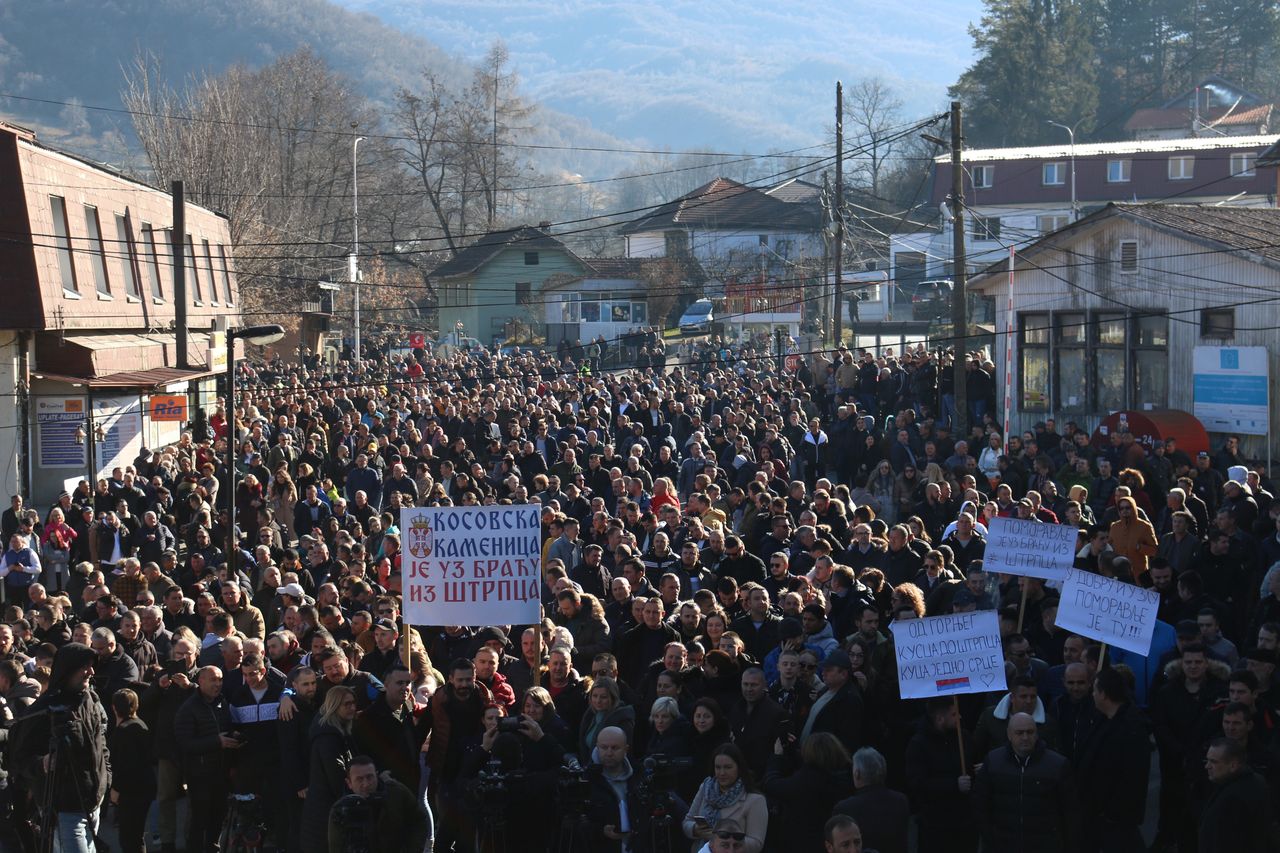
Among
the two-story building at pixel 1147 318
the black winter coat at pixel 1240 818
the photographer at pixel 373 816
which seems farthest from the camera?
the two-story building at pixel 1147 318

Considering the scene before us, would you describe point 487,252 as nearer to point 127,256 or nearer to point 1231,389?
point 127,256

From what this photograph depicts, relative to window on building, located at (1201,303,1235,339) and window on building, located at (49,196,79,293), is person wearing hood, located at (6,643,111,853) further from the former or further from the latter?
window on building, located at (1201,303,1235,339)

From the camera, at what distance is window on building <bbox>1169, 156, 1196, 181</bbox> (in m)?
63.6

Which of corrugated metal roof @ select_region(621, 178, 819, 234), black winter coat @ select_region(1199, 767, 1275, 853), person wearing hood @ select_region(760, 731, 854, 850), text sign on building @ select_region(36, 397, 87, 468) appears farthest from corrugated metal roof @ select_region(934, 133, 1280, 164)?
black winter coat @ select_region(1199, 767, 1275, 853)

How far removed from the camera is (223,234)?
39.8m

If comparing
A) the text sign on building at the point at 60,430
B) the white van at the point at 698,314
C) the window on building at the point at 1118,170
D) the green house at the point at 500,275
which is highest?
the window on building at the point at 1118,170

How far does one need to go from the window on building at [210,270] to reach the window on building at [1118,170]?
4267cm

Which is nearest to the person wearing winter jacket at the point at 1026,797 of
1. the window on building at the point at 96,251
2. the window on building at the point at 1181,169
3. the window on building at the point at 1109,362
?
the window on building at the point at 1109,362

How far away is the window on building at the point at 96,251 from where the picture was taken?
26.2 meters

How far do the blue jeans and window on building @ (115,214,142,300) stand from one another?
1990 centimetres

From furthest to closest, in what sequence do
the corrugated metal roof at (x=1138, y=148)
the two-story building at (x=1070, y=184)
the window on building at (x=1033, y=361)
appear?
the two-story building at (x=1070, y=184) < the corrugated metal roof at (x=1138, y=148) < the window on building at (x=1033, y=361)

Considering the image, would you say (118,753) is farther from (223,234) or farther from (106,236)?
(223,234)

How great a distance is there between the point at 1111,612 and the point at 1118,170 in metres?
60.1

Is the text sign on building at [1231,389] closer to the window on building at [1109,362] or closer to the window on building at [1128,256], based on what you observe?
the window on building at [1109,362]
